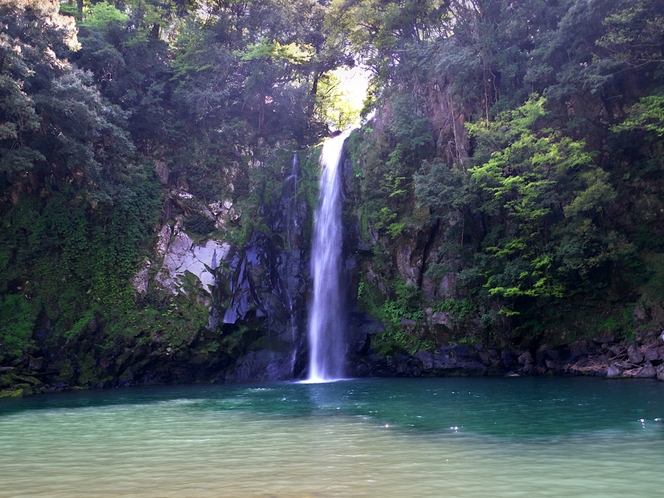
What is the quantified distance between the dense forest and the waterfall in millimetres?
563

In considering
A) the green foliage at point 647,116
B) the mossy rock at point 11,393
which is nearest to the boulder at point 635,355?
the green foliage at point 647,116

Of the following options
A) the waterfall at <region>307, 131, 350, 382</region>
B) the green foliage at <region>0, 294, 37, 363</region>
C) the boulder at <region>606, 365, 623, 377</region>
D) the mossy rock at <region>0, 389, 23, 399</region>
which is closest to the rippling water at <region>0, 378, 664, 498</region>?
the boulder at <region>606, 365, 623, 377</region>

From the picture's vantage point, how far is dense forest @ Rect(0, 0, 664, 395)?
1919 centimetres

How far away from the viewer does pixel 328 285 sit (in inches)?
957

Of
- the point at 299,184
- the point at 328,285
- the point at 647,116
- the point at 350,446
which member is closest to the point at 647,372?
the point at 647,116

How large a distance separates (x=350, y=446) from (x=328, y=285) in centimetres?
1684

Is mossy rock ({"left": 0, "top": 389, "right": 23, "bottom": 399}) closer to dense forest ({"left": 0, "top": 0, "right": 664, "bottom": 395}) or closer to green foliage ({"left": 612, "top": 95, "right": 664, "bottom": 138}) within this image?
A: dense forest ({"left": 0, "top": 0, "right": 664, "bottom": 395})

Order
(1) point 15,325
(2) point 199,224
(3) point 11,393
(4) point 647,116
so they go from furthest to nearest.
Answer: (2) point 199,224 → (1) point 15,325 → (3) point 11,393 → (4) point 647,116

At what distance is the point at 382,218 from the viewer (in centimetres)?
2367

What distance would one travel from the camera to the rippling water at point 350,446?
5.36m

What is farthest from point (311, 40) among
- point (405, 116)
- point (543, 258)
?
point (543, 258)

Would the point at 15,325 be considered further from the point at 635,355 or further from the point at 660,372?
the point at 660,372

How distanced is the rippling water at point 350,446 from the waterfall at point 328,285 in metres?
8.85

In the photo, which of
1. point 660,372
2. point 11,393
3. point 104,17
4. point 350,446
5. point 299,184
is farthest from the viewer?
point 299,184
